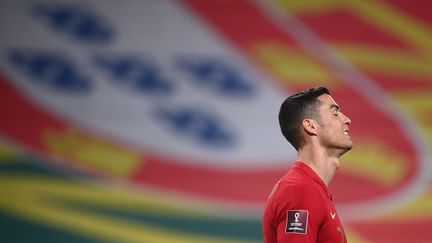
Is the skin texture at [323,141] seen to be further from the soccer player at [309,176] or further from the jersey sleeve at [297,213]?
the jersey sleeve at [297,213]

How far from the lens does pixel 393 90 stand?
16.4 ft

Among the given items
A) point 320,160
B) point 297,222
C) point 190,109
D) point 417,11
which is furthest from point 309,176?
point 417,11

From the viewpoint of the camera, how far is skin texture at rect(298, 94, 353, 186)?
104 inches

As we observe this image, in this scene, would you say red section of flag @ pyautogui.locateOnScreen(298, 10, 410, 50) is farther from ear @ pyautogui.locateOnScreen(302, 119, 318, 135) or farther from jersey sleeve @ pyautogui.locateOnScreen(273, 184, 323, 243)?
jersey sleeve @ pyautogui.locateOnScreen(273, 184, 323, 243)

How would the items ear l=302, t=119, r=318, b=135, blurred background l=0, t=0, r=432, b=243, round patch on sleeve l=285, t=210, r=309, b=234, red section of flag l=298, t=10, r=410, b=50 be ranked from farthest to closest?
red section of flag l=298, t=10, r=410, b=50, blurred background l=0, t=0, r=432, b=243, ear l=302, t=119, r=318, b=135, round patch on sleeve l=285, t=210, r=309, b=234

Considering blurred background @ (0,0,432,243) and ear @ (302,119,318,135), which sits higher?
blurred background @ (0,0,432,243)

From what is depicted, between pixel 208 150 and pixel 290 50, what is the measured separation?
78 centimetres

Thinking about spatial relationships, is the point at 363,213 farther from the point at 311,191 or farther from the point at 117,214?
the point at 311,191

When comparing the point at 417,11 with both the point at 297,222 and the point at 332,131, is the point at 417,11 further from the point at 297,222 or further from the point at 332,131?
the point at 297,222

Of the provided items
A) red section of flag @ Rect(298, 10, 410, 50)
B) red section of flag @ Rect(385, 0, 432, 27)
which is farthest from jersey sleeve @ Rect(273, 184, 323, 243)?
red section of flag @ Rect(385, 0, 432, 27)

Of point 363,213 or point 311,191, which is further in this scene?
point 363,213

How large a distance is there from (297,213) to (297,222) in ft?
0.09

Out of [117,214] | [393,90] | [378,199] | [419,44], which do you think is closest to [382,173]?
[378,199]

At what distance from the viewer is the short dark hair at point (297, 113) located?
2648 millimetres
